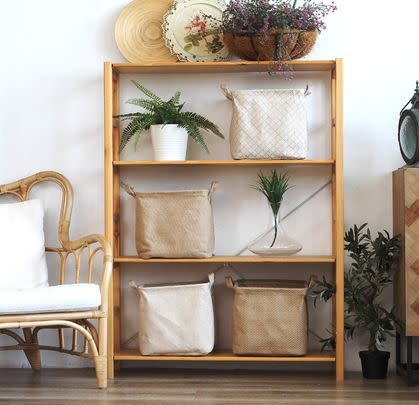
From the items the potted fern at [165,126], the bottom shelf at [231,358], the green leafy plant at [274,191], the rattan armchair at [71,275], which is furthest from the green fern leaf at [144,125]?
the bottom shelf at [231,358]

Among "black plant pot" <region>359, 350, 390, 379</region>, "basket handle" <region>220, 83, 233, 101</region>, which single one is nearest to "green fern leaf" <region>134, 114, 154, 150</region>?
"basket handle" <region>220, 83, 233, 101</region>

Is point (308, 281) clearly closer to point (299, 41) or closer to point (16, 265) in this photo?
point (299, 41)

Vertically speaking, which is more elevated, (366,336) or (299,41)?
(299,41)

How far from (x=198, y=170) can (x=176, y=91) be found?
38cm

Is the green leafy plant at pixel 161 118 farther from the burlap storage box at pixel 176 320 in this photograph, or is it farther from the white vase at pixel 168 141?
the burlap storage box at pixel 176 320

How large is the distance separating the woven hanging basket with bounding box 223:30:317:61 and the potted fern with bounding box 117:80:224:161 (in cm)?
34

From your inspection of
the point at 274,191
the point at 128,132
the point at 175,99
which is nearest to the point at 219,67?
the point at 175,99

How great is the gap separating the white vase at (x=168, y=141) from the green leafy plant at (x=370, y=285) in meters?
0.83

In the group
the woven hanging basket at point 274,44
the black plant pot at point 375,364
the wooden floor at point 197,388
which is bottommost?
the wooden floor at point 197,388

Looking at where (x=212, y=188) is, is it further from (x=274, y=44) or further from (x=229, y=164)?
(x=274, y=44)

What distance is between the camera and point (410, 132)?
3.48m

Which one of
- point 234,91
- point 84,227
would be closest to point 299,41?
point 234,91

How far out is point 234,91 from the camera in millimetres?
3619

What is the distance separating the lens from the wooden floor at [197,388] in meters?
3.13
